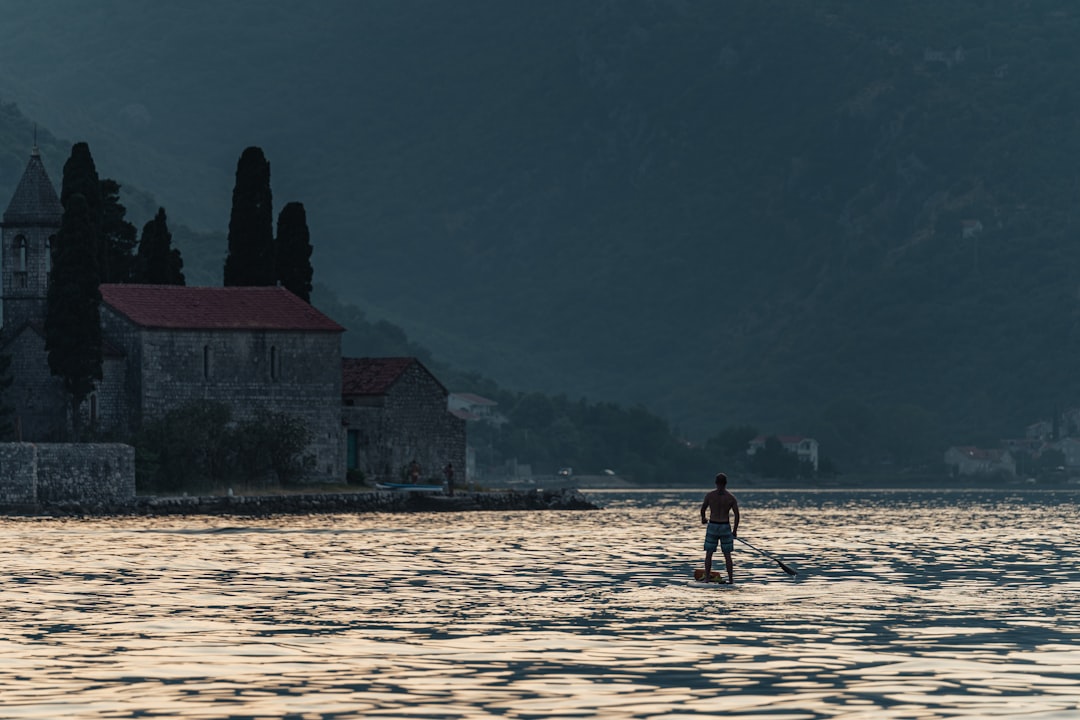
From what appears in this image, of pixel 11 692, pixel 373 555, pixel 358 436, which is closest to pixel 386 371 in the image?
pixel 358 436

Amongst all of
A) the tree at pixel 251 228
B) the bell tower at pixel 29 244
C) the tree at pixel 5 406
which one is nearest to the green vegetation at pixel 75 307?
the tree at pixel 5 406

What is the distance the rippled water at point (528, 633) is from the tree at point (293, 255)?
46488 mm

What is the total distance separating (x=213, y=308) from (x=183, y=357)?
2.67 meters

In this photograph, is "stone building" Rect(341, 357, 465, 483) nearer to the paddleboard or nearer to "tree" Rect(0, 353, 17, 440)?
"tree" Rect(0, 353, 17, 440)

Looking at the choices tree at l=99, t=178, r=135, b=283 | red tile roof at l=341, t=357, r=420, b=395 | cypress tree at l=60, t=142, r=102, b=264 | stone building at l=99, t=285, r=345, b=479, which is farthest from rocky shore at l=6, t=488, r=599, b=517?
tree at l=99, t=178, r=135, b=283

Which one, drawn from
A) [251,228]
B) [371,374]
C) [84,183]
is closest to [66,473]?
[84,183]

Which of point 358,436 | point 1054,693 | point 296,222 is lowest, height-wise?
point 1054,693

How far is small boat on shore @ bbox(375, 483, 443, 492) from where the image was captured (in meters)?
92.9

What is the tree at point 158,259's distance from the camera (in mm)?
96875

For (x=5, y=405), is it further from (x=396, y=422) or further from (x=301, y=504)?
(x=396, y=422)

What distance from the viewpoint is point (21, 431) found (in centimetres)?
8606

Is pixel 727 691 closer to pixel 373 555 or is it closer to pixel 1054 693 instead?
pixel 1054 693

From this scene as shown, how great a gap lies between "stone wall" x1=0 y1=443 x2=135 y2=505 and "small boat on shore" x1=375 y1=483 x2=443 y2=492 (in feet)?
50.7

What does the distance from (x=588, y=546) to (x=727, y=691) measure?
34.3 m
